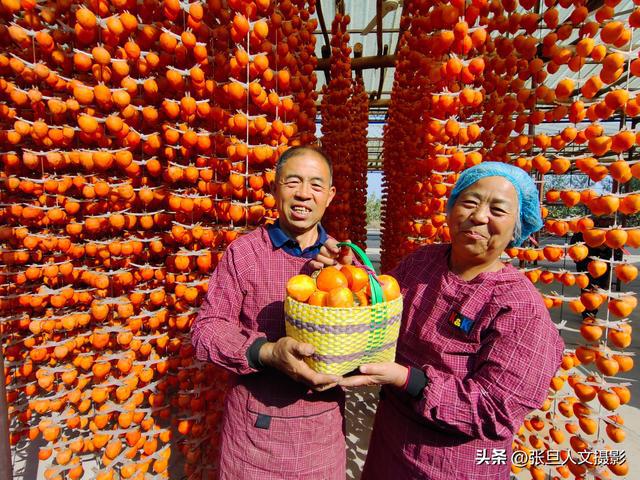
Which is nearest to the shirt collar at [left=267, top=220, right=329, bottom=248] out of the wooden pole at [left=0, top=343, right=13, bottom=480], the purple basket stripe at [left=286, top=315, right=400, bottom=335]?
the purple basket stripe at [left=286, top=315, right=400, bottom=335]

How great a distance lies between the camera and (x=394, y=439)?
149 centimetres

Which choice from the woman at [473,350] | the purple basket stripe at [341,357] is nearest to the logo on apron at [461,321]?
the woman at [473,350]

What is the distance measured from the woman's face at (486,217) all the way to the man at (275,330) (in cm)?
58

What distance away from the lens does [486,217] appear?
→ 1.23m

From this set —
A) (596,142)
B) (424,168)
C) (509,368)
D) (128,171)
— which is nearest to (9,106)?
(128,171)

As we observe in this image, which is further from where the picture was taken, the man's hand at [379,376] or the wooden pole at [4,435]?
the man's hand at [379,376]

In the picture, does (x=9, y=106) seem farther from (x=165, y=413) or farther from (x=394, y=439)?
(x=394, y=439)

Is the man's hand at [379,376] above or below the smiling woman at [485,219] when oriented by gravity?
below

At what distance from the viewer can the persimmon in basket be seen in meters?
1.11

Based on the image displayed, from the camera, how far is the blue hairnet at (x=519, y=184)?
1.26 meters

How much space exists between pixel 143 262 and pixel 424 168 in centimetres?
201

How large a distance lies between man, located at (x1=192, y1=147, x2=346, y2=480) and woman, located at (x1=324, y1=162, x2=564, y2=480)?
35 cm

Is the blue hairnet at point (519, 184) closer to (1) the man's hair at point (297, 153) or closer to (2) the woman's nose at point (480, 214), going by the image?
(2) the woman's nose at point (480, 214)

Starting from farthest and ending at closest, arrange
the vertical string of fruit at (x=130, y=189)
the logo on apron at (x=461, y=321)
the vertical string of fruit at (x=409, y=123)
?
1. the vertical string of fruit at (x=409, y=123)
2. the vertical string of fruit at (x=130, y=189)
3. the logo on apron at (x=461, y=321)
